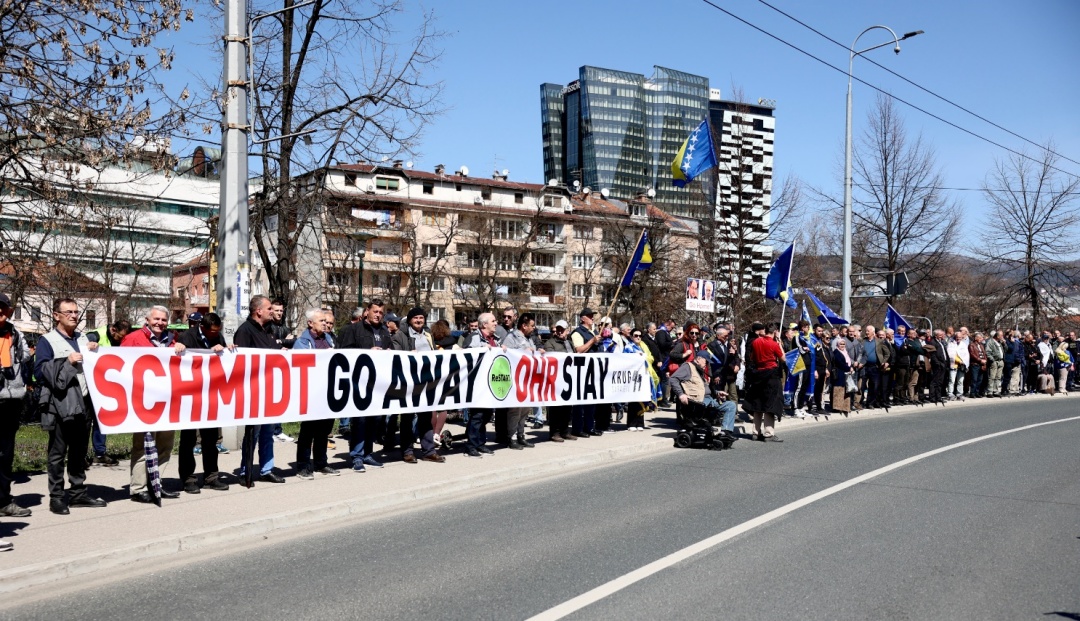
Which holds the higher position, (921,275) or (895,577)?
(921,275)

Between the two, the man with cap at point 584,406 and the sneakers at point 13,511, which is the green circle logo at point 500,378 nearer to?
the man with cap at point 584,406

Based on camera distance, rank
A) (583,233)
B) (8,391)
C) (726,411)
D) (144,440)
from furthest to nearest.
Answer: (583,233) → (726,411) → (144,440) → (8,391)

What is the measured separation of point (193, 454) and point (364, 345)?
8.65ft

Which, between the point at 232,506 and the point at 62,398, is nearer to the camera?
the point at 62,398

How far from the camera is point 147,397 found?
894 cm

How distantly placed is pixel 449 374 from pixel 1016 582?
7601 mm

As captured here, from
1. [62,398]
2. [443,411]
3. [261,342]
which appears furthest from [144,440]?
[443,411]

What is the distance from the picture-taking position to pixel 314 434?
10.9 metres

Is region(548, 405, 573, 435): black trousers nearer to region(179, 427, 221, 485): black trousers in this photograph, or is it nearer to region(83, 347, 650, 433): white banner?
region(83, 347, 650, 433): white banner

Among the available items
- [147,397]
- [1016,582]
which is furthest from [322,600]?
[1016,582]

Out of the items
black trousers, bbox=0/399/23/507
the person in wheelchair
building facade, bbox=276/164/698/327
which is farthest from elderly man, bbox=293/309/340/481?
building facade, bbox=276/164/698/327

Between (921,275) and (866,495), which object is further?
(921,275)

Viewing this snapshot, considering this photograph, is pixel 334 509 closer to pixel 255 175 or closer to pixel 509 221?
pixel 255 175

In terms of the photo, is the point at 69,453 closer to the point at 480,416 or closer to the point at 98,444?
the point at 98,444
